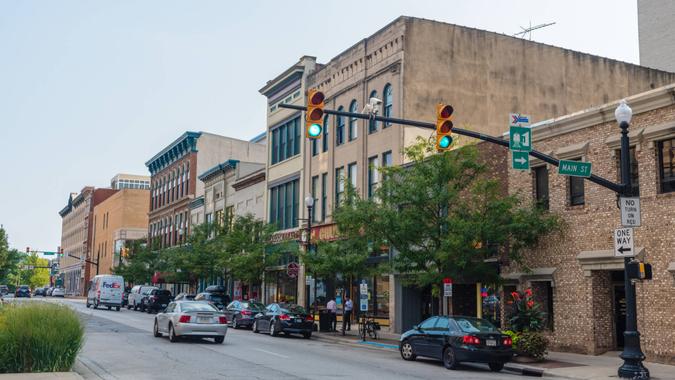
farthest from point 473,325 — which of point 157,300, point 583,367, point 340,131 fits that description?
point 157,300

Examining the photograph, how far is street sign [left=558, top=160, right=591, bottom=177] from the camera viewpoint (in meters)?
16.9

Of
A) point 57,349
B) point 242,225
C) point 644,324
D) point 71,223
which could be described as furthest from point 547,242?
point 71,223

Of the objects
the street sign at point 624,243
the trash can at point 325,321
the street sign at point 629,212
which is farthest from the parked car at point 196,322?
the street sign at point 629,212

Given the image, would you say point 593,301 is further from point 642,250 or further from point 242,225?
point 242,225

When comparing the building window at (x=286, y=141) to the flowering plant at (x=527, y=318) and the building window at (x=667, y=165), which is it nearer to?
the flowering plant at (x=527, y=318)

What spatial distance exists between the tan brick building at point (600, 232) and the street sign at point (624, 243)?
10.0 ft

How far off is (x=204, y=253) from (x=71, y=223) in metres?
96.3

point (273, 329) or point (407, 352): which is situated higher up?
point (273, 329)

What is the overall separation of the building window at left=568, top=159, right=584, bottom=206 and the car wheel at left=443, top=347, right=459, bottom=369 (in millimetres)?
7803

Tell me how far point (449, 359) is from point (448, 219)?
5.59 meters

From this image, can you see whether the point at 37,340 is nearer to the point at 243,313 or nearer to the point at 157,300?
the point at 243,313

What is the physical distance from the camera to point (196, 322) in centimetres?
2327

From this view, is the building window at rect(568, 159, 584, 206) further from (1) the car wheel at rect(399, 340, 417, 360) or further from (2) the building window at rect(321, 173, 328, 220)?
(2) the building window at rect(321, 173, 328, 220)

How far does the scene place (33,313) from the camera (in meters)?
14.6
